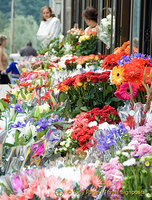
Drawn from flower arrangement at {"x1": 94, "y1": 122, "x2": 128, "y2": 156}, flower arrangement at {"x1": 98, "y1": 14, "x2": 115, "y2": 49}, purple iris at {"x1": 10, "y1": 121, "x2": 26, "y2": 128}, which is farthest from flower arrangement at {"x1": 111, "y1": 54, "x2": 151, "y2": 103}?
flower arrangement at {"x1": 98, "y1": 14, "x2": 115, "y2": 49}

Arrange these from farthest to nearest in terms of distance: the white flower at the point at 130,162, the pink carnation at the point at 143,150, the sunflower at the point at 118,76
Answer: the sunflower at the point at 118,76
the pink carnation at the point at 143,150
the white flower at the point at 130,162

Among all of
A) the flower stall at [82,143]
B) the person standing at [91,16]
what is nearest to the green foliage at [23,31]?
the person standing at [91,16]

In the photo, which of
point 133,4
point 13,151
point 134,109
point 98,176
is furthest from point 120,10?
point 98,176

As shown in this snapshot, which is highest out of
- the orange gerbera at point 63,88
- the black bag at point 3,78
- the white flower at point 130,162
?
the orange gerbera at point 63,88

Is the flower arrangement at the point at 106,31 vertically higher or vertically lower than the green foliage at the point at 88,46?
higher

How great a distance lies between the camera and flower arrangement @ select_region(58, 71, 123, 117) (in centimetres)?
257

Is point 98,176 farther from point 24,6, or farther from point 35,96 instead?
point 24,6

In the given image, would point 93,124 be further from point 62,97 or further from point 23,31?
point 23,31

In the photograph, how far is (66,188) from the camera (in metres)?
1.22

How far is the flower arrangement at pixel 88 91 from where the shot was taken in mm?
2574

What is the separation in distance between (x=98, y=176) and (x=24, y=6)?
13560 millimetres

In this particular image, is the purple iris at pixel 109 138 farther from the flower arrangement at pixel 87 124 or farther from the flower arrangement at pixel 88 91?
the flower arrangement at pixel 88 91

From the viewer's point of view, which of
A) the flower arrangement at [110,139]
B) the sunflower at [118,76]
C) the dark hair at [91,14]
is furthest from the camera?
the dark hair at [91,14]

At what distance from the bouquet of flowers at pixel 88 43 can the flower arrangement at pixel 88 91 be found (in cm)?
253
